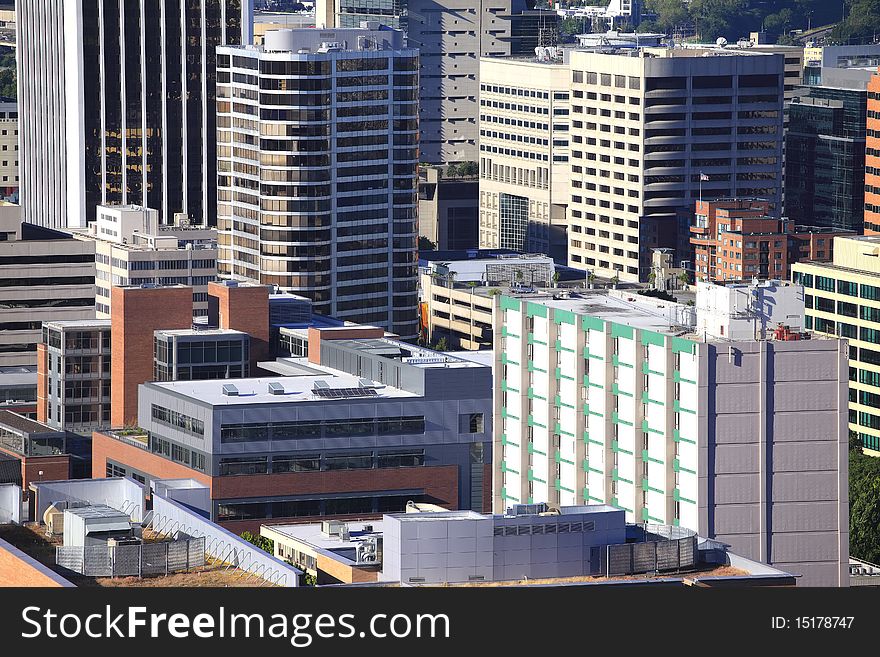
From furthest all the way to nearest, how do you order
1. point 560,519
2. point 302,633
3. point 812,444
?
point 812,444 < point 560,519 < point 302,633

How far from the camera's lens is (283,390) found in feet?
591

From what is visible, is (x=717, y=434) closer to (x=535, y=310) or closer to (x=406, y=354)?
(x=535, y=310)

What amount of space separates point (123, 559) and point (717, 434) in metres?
42.1

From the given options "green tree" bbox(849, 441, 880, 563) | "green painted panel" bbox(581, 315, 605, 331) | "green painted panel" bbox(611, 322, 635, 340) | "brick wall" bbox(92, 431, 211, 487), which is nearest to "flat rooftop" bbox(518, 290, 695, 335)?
"green painted panel" bbox(611, 322, 635, 340)

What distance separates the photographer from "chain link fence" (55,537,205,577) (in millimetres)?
118500

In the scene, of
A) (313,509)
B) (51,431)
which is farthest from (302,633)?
(51,431)

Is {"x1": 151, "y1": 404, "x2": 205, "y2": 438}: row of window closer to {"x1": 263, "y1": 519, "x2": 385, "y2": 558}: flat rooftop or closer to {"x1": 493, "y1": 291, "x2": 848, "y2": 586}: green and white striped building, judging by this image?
{"x1": 263, "y1": 519, "x2": 385, "y2": 558}: flat rooftop

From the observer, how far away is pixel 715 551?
126812 mm

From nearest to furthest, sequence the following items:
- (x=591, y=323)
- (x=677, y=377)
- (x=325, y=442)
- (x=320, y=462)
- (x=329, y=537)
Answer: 1. (x=329, y=537)
2. (x=677, y=377)
3. (x=591, y=323)
4. (x=325, y=442)
5. (x=320, y=462)

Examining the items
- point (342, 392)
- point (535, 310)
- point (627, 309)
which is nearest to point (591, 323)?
point (627, 309)

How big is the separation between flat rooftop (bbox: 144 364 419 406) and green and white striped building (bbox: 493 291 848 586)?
24928 mm

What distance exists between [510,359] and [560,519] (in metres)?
43.0

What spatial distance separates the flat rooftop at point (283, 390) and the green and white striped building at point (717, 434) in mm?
24928

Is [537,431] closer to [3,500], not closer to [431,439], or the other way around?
[431,439]
